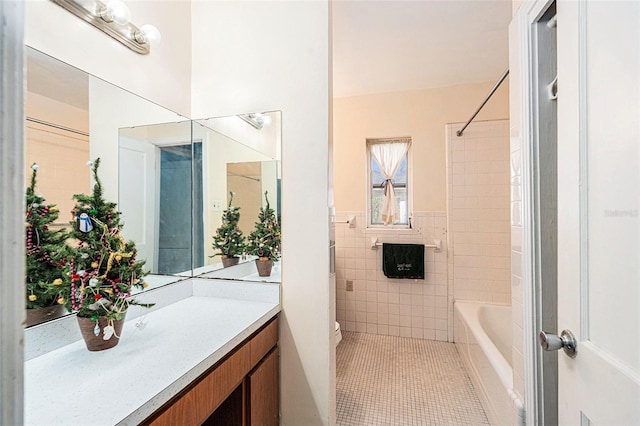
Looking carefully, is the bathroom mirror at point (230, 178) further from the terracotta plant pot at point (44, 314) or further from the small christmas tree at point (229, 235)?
the terracotta plant pot at point (44, 314)

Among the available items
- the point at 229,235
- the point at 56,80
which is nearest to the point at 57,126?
the point at 56,80

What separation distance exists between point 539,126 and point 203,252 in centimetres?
172

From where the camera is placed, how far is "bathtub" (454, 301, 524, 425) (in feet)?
4.71

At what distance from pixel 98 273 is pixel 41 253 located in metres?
0.18

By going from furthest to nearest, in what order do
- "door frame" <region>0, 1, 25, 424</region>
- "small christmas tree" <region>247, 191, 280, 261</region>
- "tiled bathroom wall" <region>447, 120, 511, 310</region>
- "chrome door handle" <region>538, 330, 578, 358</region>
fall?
"tiled bathroom wall" <region>447, 120, 511, 310</region>
"small christmas tree" <region>247, 191, 280, 261</region>
"chrome door handle" <region>538, 330, 578, 358</region>
"door frame" <region>0, 1, 25, 424</region>

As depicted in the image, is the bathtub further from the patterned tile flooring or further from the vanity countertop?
the vanity countertop

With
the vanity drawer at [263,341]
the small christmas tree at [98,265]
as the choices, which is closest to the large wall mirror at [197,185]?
the vanity drawer at [263,341]

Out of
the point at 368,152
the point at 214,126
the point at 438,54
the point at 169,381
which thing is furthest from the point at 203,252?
the point at 438,54

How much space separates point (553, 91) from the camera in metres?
1.02

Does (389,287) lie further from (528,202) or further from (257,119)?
(257,119)

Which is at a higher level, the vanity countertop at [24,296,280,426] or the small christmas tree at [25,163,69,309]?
the small christmas tree at [25,163,69,309]

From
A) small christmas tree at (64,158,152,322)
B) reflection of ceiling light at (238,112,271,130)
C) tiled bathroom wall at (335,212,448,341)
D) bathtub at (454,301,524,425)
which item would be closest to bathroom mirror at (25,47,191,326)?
small christmas tree at (64,158,152,322)

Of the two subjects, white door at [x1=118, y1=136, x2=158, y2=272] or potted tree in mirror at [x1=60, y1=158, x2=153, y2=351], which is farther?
white door at [x1=118, y1=136, x2=158, y2=272]

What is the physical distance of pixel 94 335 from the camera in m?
0.97
